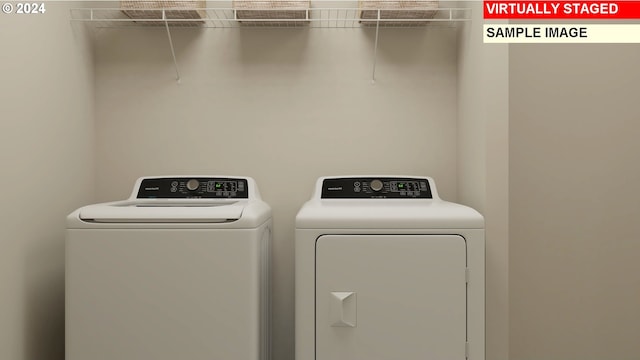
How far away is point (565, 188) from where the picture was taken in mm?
2488

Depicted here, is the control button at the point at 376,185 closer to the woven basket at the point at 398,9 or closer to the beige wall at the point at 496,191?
the beige wall at the point at 496,191

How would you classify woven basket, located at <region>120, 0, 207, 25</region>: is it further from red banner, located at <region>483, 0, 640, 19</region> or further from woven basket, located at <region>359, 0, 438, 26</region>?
red banner, located at <region>483, 0, 640, 19</region>

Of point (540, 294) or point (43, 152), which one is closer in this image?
point (43, 152)

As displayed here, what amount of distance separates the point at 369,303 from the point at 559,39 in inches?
59.8

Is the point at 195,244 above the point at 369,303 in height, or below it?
above

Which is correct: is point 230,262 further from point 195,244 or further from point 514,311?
point 514,311

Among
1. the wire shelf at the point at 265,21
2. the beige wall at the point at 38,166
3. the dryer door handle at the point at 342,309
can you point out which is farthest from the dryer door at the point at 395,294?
the wire shelf at the point at 265,21

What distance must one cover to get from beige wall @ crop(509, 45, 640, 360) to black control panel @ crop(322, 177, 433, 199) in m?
0.46

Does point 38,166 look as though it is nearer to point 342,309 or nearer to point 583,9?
point 342,309

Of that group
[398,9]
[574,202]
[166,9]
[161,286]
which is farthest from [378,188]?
[166,9]

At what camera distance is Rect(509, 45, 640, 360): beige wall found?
2.46 m

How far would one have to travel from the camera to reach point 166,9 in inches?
94.8

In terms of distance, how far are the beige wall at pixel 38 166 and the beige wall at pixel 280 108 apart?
0.21 metres

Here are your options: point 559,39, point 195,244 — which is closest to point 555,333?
point 559,39
